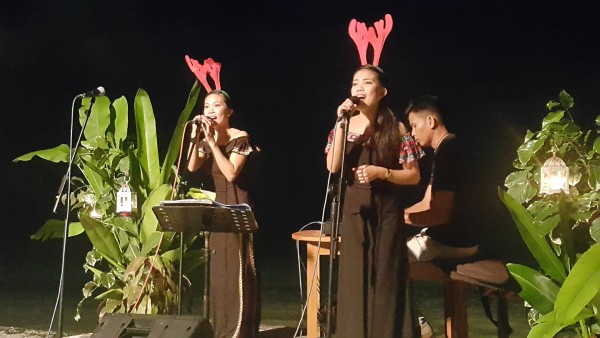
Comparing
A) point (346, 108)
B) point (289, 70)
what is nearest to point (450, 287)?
point (346, 108)

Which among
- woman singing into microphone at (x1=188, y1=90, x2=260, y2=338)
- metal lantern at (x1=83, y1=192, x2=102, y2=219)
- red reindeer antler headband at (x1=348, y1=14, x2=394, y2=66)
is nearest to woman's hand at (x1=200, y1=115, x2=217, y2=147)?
woman singing into microphone at (x1=188, y1=90, x2=260, y2=338)

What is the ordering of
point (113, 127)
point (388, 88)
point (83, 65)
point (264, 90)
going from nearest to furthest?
1. point (388, 88)
2. point (113, 127)
3. point (264, 90)
4. point (83, 65)

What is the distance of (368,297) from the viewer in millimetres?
3672

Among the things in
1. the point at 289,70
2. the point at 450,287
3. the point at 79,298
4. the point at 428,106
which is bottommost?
the point at 79,298

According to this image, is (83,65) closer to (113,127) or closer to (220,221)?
(113,127)

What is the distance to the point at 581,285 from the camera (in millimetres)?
3307

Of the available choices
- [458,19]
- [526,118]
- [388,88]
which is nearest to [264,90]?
[458,19]

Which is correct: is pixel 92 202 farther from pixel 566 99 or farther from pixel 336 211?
pixel 566 99

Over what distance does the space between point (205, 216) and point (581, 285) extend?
1.62m

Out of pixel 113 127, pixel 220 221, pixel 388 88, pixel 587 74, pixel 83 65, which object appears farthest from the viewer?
pixel 83 65

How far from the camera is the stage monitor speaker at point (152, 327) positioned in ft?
11.1

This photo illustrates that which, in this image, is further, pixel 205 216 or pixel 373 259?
pixel 373 259

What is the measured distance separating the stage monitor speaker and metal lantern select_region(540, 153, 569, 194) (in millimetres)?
1727

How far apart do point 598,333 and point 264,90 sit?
12.0 feet
